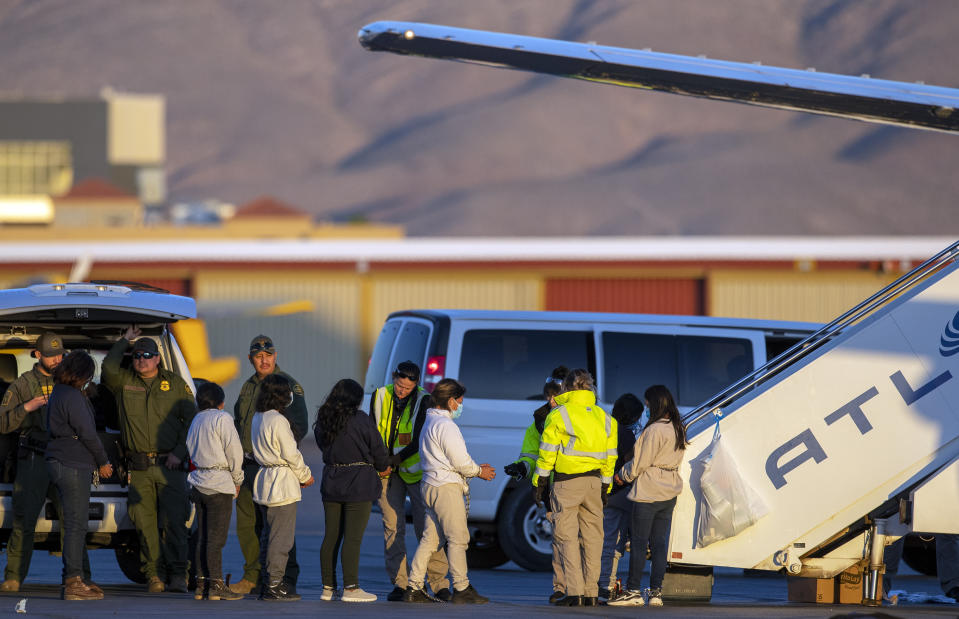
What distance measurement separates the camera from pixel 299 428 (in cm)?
1036

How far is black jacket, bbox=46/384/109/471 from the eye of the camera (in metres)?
9.80

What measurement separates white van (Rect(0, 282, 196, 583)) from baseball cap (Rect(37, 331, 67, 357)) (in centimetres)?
18

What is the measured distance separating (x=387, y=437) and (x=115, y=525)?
85.4 inches

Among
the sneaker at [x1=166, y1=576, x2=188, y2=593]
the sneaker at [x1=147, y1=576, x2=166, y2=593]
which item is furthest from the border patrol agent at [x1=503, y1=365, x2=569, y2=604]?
the sneaker at [x1=147, y1=576, x2=166, y2=593]

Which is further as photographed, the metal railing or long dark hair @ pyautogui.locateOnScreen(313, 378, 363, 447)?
the metal railing

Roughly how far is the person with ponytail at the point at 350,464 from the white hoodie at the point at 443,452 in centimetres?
32

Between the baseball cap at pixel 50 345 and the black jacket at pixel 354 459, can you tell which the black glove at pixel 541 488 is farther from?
the baseball cap at pixel 50 345

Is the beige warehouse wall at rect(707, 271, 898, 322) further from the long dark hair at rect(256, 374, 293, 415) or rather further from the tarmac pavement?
the long dark hair at rect(256, 374, 293, 415)

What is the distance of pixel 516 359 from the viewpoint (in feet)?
42.0

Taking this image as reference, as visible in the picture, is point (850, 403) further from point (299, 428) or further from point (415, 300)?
point (415, 300)

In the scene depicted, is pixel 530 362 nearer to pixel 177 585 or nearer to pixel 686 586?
pixel 686 586

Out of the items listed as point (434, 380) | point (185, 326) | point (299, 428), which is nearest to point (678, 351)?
point (434, 380)

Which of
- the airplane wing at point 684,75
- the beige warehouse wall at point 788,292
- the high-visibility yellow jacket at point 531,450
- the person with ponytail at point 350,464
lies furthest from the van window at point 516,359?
the beige warehouse wall at point 788,292

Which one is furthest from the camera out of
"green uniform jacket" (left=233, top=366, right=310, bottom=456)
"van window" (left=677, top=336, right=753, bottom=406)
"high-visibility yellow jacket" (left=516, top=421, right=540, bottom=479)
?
"van window" (left=677, top=336, right=753, bottom=406)
